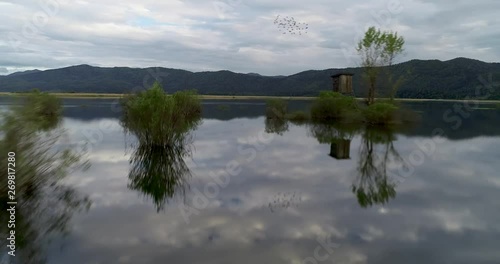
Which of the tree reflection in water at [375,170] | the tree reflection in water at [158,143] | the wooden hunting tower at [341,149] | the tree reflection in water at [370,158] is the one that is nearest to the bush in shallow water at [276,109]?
the tree reflection in water at [370,158]

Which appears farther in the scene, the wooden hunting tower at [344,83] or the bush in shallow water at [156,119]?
the wooden hunting tower at [344,83]

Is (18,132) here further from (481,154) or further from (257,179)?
(481,154)

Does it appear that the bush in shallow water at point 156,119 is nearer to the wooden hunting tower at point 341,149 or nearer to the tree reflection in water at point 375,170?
the wooden hunting tower at point 341,149

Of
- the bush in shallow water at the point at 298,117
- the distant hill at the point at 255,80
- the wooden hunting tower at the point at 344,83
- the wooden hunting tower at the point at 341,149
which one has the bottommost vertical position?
the wooden hunting tower at the point at 341,149

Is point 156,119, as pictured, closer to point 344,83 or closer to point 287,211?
point 287,211

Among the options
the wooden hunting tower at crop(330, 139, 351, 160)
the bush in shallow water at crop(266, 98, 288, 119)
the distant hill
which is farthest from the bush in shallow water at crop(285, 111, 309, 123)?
the distant hill

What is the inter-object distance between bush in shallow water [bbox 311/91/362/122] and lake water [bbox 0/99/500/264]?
19.3m

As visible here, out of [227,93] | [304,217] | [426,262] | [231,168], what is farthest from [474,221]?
[227,93]

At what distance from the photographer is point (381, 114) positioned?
32.1 m

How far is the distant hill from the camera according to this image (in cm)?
9719

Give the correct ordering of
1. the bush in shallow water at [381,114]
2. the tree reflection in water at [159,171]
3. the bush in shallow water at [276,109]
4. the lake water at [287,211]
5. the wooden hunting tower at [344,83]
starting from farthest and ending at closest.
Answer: the wooden hunting tower at [344,83], the bush in shallow water at [276,109], the bush in shallow water at [381,114], the tree reflection in water at [159,171], the lake water at [287,211]

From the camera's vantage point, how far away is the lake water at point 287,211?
266 inches

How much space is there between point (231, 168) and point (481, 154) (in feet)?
42.7

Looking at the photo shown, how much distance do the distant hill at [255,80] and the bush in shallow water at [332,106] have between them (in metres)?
46.4
